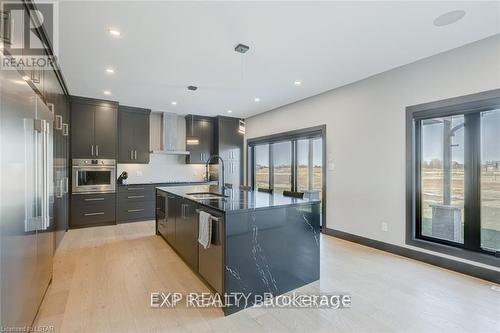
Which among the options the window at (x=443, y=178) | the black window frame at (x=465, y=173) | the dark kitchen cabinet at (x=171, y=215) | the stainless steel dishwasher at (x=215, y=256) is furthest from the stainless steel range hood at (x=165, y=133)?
the window at (x=443, y=178)

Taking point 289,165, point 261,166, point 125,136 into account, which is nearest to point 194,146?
point 125,136

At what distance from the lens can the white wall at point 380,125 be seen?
3076 mm

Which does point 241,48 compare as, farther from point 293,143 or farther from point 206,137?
point 206,137

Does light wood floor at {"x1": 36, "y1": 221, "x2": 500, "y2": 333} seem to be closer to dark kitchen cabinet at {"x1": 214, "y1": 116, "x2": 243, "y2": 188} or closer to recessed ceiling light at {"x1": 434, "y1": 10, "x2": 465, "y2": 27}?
recessed ceiling light at {"x1": 434, "y1": 10, "x2": 465, "y2": 27}

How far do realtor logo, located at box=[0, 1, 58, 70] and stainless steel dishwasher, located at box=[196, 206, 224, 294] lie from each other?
5.94 feet

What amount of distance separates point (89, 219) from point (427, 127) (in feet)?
21.2

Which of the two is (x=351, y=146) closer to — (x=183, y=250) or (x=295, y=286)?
(x=295, y=286)

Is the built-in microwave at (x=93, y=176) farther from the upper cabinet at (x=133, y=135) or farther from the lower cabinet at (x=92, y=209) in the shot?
the upper cabinet at (x=133, y=135)

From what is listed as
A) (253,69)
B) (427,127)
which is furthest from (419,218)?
(253,69)

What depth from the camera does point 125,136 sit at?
5.96m

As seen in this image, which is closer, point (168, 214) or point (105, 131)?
point (168, 214)

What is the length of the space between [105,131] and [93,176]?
102 cm

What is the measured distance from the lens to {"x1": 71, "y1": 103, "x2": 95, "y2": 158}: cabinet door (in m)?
5.25

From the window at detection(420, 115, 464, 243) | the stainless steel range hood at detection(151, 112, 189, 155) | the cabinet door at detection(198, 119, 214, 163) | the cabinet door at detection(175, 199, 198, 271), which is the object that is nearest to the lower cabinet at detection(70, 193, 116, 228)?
the stainless steel range hood at detection(151, 112, 189, 155)
